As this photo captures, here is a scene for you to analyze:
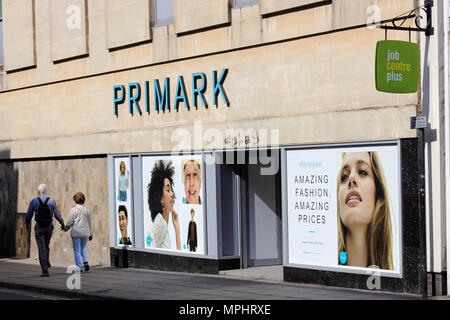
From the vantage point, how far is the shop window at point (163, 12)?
60.2 feet

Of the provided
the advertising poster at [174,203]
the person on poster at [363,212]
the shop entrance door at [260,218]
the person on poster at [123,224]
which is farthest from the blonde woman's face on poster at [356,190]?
the person on poster at [123,224]

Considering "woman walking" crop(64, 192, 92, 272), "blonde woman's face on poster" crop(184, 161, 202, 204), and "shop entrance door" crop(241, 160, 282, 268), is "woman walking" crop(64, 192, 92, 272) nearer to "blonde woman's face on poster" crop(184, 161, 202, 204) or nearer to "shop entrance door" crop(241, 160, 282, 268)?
"blonde woman's face on poster" crop(184, 161, 202, 204)

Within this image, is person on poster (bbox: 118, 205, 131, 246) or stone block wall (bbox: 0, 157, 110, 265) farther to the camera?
stone block wall (bbox: 0, 157, 110, 265)

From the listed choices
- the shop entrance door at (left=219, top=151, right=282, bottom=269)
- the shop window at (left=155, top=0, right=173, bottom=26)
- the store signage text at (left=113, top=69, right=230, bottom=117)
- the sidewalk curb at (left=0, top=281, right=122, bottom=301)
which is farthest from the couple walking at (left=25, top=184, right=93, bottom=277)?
the shop window at (left=155, top=0, right=173, bottom=26)

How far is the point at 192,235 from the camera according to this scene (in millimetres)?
17703

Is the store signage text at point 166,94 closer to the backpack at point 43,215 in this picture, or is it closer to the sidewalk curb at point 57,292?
the backpack at point 43,215

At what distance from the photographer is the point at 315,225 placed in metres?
15.1

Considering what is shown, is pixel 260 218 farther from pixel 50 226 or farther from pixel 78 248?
pixel 50 226

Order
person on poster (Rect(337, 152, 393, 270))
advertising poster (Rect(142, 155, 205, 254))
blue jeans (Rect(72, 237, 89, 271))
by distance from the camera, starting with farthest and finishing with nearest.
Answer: blue jeans (Rect(72, 237, 89, 271)) → advertising poster (Rect(142, 155, 205, 254)) → person on poster (Rect(337, 152, 393, 270))

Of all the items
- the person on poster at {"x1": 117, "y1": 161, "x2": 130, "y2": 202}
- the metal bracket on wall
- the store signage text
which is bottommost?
the person on poster at {"x1": 117, "y1": 161, "x2": 130, "y2": 202}

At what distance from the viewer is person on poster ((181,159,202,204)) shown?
17469 mm

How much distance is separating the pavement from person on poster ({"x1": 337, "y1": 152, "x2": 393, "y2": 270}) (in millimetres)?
631

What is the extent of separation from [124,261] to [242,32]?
245 inches
